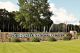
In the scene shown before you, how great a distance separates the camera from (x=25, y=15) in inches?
3083

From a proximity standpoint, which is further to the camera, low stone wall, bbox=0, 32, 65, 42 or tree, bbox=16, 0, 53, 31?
tree, bbox=16, 0, 53, 31

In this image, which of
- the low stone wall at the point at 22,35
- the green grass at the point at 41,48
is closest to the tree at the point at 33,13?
the low stone wall at the point at 22,35

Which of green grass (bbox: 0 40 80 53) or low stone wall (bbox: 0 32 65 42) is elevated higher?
low stone wall (bbox: 0 32 65 42)

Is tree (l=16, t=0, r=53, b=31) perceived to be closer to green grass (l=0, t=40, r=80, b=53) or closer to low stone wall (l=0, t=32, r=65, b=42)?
low stone wall (l=0, t=32, r=65, b=42)

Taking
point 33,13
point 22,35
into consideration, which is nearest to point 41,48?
point 22,35

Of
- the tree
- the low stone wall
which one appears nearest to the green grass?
the low stone wall

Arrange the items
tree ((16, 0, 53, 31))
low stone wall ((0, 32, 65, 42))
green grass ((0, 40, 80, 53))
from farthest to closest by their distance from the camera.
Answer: tree ((16, 0, 53, 31)), low stone wall ((0, 32, 65, 42)), green grass ((0, 40, 80, 53))

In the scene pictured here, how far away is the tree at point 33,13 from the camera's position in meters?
78.6

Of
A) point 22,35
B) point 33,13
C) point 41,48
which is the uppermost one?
point 33,13

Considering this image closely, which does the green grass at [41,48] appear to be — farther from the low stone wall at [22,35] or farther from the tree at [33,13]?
the tree at [33,13]

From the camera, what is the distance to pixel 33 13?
258ft

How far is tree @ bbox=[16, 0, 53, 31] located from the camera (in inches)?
3093

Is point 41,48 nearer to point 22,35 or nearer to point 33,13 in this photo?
point 22,35

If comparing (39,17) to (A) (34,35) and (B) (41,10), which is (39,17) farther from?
(A) (34,35)
